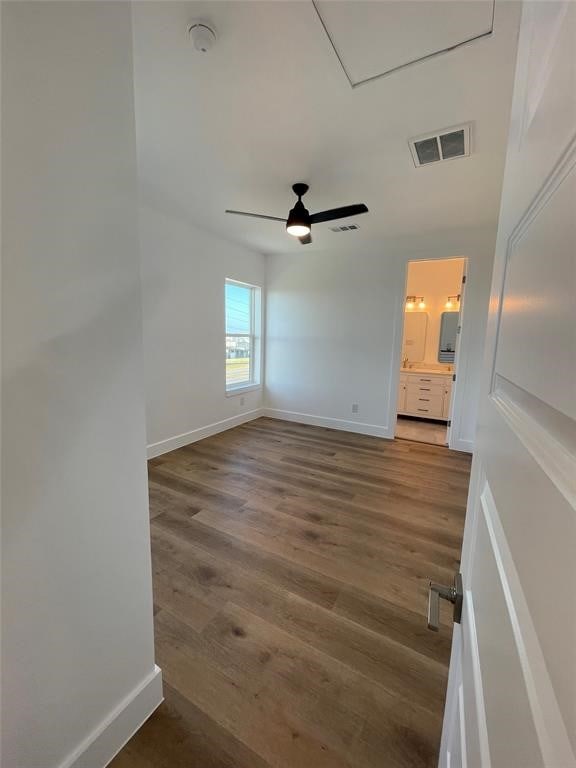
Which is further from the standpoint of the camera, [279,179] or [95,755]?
[279,179]

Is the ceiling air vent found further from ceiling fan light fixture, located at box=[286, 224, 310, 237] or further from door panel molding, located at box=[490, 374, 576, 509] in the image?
door panel molding, located at box=[490, 374, 576, 509]

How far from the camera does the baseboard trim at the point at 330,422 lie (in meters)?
4.42

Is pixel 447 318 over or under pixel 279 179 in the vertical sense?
under

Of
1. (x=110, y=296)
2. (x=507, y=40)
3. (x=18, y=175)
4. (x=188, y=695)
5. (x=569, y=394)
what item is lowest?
(x=188, y=695)

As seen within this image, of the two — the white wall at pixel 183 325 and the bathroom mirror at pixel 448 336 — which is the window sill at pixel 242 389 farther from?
the bathroom mirror at pixel 448 336

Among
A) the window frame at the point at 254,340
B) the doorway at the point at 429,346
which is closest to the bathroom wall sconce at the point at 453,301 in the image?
the doorway at the point at 429,346

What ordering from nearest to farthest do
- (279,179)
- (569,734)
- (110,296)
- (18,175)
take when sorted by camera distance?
(569,734) → (18,175) → (110,296) → (279,179)

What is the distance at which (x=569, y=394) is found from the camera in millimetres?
253

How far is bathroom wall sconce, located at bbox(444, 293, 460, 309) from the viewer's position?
17.8ft

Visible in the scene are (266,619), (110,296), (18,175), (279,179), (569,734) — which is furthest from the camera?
(279,179)

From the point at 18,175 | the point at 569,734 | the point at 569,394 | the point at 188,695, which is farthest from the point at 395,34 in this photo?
the point at 188,695

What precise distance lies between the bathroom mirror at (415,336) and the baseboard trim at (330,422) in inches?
81.0

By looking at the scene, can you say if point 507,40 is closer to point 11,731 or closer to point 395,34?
point 395,34

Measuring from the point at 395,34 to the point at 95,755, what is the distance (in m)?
2.89
